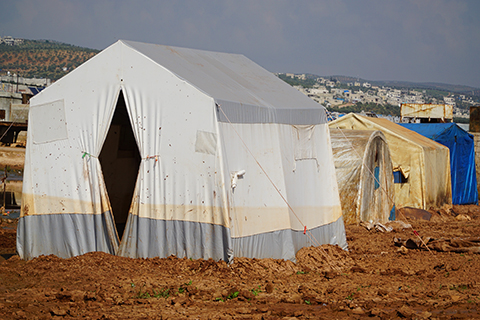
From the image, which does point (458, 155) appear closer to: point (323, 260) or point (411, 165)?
point (411, 165)

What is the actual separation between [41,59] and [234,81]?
74.9 meters

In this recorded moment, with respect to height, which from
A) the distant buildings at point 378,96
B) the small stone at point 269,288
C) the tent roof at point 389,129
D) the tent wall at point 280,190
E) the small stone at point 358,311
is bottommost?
the small stone at point 358,311

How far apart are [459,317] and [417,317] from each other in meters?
0.44

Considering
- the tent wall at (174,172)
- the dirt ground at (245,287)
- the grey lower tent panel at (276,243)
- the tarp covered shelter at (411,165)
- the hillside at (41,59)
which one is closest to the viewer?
the dirt ground at (245,287)

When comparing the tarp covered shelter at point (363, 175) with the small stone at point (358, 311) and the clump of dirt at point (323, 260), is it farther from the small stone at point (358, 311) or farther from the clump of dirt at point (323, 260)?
the small stone at point (358, 311)

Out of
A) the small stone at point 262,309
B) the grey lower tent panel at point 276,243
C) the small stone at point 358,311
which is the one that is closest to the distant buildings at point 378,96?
the grey lower tent panel at point 276,243

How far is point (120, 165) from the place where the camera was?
998 cm

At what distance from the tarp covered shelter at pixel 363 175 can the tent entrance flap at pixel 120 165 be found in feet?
15.5

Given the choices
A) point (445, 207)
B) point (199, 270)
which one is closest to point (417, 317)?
point (199, 270)

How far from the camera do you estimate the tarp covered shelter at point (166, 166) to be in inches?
280

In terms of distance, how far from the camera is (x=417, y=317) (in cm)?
513

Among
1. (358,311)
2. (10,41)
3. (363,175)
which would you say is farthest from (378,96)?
(358,311)

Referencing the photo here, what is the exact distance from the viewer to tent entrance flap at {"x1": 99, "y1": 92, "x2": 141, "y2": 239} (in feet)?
32.3

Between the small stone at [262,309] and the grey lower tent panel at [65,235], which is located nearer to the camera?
the small stone at [262,309]
